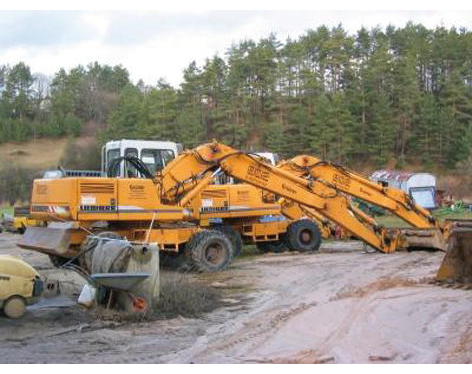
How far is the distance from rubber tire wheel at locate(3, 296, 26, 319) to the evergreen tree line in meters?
43.3

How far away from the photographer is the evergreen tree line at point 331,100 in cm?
5494

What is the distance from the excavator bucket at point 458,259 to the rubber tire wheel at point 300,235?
6.41 m

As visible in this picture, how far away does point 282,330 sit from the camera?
26.2 feet

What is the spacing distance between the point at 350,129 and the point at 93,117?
1759 inches

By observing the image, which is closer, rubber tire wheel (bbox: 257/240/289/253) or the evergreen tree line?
Result: rubber tire wheel (bbox: 257/240/289/253)

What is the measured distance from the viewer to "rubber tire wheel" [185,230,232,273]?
45.5 feet

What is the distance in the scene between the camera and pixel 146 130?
59.4 m

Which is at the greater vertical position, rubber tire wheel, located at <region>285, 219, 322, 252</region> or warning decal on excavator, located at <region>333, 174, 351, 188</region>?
warning decal on excavator, located at <region>333, 174, 351, 188</region>

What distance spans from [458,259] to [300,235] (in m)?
6.70

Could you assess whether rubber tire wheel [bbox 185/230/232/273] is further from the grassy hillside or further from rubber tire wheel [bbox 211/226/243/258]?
the grassy hillside

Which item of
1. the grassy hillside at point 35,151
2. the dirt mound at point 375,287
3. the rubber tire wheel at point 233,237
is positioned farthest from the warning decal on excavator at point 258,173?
the grassy hillside at point 35,151

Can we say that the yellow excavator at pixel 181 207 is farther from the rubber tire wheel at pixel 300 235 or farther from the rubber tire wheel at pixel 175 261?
the rubber tire wheel at pixel 300 235

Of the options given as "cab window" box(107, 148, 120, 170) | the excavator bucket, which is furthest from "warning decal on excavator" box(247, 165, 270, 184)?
the excavator bucket
